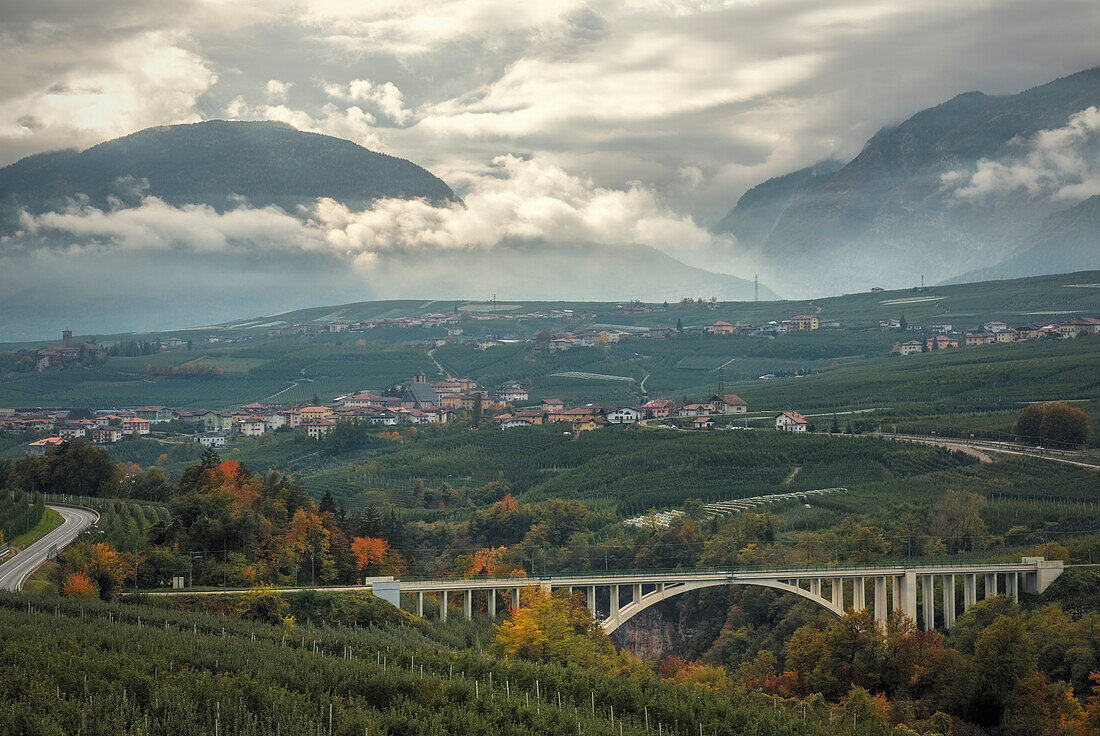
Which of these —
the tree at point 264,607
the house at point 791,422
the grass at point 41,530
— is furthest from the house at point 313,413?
the tree at point 264,607

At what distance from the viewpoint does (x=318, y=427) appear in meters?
122

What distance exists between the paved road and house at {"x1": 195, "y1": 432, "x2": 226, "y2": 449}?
191 feet

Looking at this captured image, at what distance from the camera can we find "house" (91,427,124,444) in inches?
4545

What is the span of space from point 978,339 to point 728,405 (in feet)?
155

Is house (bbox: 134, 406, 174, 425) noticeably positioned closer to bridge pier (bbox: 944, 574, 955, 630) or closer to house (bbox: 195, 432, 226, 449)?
house (bbox: 195, 432, 226, 449)

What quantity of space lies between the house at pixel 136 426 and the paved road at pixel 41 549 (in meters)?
69.8

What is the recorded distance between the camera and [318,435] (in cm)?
11925

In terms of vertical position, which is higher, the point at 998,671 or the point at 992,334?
the point at 992,334

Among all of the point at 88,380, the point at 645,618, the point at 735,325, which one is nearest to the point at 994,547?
the point at 645,618

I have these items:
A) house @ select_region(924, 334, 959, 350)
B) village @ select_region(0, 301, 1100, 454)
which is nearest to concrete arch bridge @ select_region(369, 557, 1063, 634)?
village @ select_region(0, 301, 1100, 454)

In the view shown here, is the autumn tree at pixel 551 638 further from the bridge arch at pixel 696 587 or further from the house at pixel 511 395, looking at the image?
the house at pixel 511 395

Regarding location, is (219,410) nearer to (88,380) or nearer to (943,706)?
(88,380)

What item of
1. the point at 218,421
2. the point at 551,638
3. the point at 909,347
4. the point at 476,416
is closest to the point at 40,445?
the point at 218,421

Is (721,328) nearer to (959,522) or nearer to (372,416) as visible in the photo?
(372,416)
